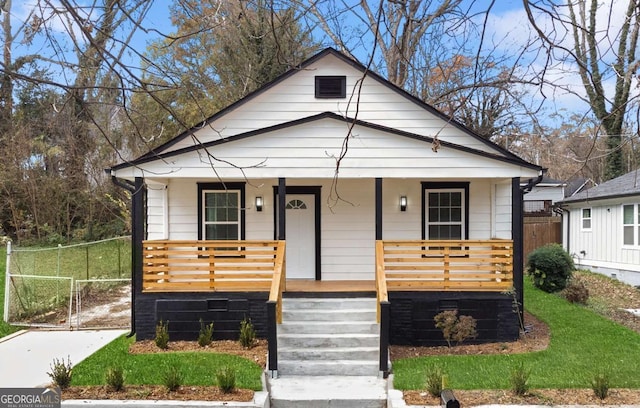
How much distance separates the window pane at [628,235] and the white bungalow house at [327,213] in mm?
7845

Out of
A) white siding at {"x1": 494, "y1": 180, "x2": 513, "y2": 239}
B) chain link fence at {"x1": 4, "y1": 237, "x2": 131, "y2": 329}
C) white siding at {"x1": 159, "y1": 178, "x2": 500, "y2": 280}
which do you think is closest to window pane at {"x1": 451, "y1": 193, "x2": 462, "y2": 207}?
white siding at {"x1": 159, "y1": 178, "x2": 500, "y2": 280}

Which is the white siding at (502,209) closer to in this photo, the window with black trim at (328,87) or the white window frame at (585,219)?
the window with black trim at (328,87)

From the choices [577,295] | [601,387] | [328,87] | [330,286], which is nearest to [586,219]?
[577,295]

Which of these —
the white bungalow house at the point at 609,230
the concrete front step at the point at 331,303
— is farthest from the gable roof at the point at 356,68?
the white bungalow house at the point at 609,230

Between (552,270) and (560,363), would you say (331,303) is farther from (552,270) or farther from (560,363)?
(552,270)

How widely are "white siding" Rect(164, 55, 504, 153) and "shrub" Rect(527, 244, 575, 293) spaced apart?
5778 millimetres

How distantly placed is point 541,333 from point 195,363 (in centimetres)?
625

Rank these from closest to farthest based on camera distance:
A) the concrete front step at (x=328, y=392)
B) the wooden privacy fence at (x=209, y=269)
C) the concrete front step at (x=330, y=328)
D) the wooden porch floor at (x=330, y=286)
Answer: the concrete front step at (x=328, y=392), the concrete front step at (x=330, y=328), the wooden privacy fence at (x=209, y=269), the wooden porch floor at (x=330, y=286)

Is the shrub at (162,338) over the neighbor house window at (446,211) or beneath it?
beneath

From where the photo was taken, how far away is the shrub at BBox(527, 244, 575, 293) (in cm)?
1390

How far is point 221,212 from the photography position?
10867 mm

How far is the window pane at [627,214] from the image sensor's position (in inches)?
627

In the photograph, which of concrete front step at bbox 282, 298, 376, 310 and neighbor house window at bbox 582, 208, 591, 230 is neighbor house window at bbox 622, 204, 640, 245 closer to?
neighbor house window at bbox 582, 208, 591, 230

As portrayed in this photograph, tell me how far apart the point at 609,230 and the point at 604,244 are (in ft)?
1.87
